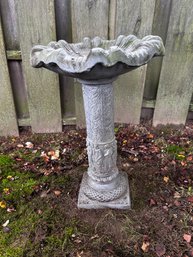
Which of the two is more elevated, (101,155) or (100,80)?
(100,80)

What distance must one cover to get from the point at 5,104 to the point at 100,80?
5.02ft

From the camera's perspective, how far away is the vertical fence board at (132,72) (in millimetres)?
2342

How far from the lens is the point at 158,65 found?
2691 millimetres

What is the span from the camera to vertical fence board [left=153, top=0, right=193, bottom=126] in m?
2.40

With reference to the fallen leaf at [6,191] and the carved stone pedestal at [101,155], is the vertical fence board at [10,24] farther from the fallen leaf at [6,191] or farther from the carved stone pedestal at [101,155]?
the fallen leaf at [6,191]

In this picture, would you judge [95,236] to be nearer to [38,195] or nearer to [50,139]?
[38,195]

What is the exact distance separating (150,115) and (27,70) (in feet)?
4.78

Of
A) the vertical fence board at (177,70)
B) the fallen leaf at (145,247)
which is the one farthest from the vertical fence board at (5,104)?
the fallen leaf at (145,247)

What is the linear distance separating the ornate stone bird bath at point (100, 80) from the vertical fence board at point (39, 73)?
25.5 inches

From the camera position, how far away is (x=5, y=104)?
2750mm

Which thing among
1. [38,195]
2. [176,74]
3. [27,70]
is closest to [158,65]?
[176,74]

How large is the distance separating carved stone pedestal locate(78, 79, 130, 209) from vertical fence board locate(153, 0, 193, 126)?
1001mm

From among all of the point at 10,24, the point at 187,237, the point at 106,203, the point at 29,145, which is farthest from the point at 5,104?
the point at 187,237

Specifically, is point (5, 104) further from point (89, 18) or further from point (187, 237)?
point (187, 237)
